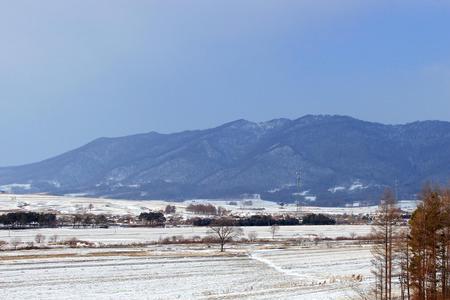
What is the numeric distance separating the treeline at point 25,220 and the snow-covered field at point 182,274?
54.3 meters

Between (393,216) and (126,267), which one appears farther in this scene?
(126,267)

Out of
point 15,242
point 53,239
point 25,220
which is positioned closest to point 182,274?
point 15,242

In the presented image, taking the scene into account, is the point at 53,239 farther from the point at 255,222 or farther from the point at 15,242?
the point at 255,222

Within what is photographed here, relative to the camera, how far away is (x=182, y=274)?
59.2 m

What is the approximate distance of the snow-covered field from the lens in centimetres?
4753

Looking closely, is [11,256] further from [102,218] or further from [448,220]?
[102,218]

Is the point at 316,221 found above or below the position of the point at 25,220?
above

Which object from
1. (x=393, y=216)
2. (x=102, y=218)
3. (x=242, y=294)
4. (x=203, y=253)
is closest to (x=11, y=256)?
(x=203, y=253)

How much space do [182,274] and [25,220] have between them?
262 feet

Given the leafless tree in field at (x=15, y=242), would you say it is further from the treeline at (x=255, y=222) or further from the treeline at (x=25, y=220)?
the treeline at (x=255, y=222)

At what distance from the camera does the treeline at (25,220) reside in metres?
130

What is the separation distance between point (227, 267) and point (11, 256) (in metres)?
23.3

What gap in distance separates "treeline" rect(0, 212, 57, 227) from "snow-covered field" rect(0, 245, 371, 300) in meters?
54.3

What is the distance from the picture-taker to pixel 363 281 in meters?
56.2
